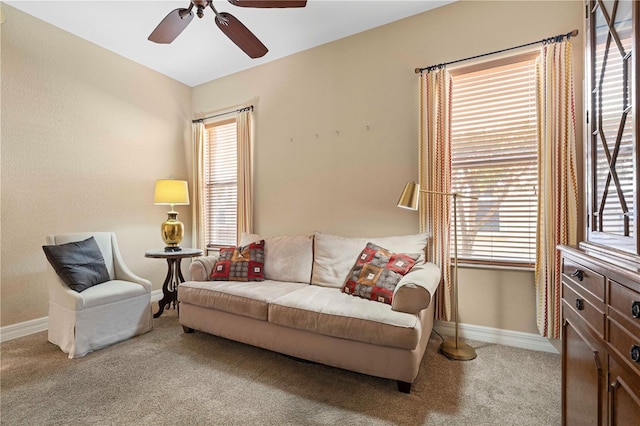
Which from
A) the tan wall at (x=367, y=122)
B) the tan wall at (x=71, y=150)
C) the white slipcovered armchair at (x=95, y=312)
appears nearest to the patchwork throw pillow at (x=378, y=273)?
the tan wall at (x=367, y=122)

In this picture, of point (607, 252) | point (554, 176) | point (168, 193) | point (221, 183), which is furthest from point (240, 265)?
point (554, 176)

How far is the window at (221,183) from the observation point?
13.5ft

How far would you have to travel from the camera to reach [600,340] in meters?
1.04

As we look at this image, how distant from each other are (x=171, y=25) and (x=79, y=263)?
6.95 ft

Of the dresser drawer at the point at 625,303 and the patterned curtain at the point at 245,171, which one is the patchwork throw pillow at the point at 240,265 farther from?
the dresser drawer at the point at 625,303

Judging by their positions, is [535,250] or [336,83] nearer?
[535,250]

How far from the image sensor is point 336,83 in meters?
3.23

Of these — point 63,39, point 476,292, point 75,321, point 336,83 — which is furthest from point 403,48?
point 75,321

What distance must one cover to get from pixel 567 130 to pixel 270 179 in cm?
288

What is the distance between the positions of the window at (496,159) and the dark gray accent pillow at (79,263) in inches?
129

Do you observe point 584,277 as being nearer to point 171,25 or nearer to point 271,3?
point 271,3

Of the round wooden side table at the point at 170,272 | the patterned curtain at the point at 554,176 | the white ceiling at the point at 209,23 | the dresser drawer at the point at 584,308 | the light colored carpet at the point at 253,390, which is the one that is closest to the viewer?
the dresser drawer at the point at 584,308

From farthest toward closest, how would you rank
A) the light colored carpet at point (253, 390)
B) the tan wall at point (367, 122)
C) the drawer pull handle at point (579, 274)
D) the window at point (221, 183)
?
the window at point (221, 183) → the tan wall at point (367, 122) → the light colored carpet at point (253, 390) → the drawer pull handle at point (579, 274)

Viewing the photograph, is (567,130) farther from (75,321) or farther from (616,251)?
(75,321)
